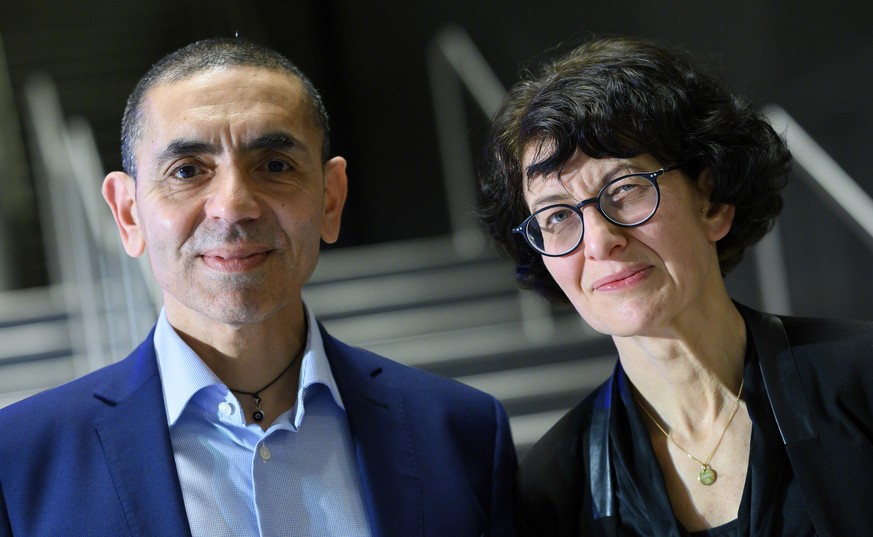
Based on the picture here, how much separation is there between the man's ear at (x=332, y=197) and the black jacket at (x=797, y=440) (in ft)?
2.13

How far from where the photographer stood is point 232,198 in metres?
1.95

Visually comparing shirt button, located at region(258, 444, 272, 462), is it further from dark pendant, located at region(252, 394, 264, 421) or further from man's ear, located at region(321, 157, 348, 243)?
man's ear, located at region(321, 157, 348, 243)

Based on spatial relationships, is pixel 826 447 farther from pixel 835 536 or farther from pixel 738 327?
pixel 738 327

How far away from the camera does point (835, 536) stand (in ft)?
6.08

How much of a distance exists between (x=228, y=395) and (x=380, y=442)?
0.32 m

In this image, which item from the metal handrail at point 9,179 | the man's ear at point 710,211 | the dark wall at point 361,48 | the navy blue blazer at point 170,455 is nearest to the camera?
the navy blue blazer at point 170,455

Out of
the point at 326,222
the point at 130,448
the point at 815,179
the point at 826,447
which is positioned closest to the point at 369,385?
the point at 326,222

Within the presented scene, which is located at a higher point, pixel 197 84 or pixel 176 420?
pixel 197 84

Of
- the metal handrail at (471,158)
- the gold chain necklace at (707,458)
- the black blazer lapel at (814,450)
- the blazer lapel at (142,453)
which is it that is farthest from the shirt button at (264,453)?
the metal handrail at (471,158)

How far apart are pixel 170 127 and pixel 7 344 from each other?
3179 millimetres

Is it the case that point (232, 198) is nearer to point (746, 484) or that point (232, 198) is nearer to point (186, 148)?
point (186, 148)

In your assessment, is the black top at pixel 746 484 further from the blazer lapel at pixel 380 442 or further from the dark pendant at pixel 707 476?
the blazer lapel at pixel 380 442

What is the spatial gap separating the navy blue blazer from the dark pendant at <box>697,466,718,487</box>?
0.41m

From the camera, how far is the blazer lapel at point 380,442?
2.00m
